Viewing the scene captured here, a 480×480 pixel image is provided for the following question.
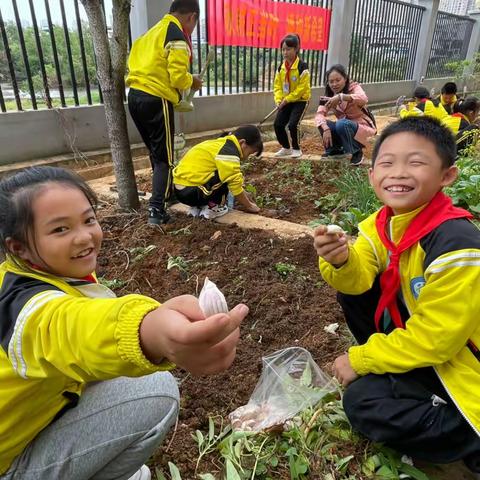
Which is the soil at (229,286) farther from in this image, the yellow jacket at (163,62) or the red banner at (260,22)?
the red banner at (260,22)

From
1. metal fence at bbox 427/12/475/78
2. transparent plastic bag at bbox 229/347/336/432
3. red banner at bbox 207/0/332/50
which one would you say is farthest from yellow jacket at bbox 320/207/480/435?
metal fence at bbox 427/12/475/78

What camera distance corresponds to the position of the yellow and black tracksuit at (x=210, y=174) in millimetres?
3734

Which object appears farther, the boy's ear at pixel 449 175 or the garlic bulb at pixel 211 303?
the boy's ear at pixel 449 175

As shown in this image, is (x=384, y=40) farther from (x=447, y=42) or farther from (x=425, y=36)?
(x=447, y=42)

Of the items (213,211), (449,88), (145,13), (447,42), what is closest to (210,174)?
(213,211)

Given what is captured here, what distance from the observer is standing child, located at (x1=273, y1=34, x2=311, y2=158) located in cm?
588

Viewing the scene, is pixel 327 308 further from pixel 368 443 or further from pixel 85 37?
pixel 85 37

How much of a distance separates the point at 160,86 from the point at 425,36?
1286cm

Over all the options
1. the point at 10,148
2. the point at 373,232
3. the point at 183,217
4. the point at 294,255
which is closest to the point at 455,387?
the point at 373,232

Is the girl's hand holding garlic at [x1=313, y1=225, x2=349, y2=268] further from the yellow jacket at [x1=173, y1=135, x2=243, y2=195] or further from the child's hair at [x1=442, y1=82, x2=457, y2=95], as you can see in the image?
the child's hair at [x1=442, y1=82, x2=457, y2=95]

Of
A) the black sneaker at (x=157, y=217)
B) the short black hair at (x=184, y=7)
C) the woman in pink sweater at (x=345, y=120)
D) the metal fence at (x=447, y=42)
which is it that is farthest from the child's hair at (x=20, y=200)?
the metal fence at (x=447, y=42)

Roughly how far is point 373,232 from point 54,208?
117cm

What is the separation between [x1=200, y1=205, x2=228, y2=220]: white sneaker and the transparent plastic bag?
6.53 ft

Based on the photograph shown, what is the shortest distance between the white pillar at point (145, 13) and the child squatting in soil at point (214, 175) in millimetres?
2721
